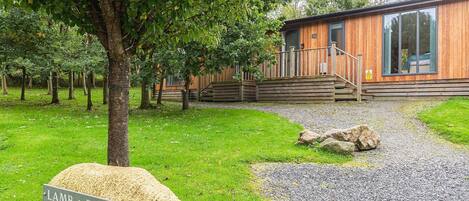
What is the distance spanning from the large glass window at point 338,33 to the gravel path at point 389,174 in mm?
7734

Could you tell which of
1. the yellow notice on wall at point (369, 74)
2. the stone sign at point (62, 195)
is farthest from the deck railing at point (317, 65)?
the stone sign at point (62, 195)

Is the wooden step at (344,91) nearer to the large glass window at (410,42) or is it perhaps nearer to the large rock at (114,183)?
the large glass window at (410,42)

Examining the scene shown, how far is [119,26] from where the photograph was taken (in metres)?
4.47

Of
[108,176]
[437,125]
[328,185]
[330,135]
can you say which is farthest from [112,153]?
[437,125]

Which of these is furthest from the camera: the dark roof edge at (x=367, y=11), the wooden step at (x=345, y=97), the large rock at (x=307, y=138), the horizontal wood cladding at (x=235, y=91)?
the horizontal wood cladding at (x=235, y=91)

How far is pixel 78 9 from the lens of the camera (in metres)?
4.50

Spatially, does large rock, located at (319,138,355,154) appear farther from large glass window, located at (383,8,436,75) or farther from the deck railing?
large glass window, located at (383,8,436,75)

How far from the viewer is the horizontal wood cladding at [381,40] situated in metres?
15.9

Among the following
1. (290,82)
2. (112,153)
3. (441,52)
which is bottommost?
(112,153)

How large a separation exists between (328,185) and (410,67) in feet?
39.7

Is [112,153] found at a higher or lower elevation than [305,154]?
higher

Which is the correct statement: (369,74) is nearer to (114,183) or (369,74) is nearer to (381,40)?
(381,40)

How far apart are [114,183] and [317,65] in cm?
1623

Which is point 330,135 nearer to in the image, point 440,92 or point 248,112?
point 248,112
